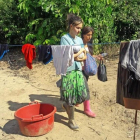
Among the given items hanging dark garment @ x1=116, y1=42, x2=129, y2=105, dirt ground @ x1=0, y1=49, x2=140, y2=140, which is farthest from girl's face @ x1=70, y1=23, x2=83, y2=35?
dirt ground @ x1=0, y1=49, x2=140, y2=140

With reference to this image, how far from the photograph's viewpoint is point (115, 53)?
868 cm

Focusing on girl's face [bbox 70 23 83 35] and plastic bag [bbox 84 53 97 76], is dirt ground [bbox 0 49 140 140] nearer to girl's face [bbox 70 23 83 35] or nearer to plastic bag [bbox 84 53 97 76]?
plastic bag [bbox 84 53 97 76]

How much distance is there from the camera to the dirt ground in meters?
3.68

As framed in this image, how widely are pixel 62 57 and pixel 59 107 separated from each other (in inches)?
68.1

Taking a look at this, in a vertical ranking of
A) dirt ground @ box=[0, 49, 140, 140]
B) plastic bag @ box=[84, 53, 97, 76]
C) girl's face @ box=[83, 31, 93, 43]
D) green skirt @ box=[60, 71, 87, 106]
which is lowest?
dirt ground @ box=[0, 49, 140, 140]

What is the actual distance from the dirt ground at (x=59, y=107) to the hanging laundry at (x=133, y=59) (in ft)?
4.70

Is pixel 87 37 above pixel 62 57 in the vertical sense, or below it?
above

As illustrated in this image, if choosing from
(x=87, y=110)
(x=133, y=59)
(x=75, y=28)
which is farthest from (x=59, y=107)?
(x=133, y=59)

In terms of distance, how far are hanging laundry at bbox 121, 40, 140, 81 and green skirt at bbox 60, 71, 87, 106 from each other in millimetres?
1036

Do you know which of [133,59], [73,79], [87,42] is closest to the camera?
[133,59]

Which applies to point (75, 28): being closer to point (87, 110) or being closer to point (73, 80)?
point (73, 80)

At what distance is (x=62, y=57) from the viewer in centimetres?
322

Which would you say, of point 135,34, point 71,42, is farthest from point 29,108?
point 135,34

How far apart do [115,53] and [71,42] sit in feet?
18.3
